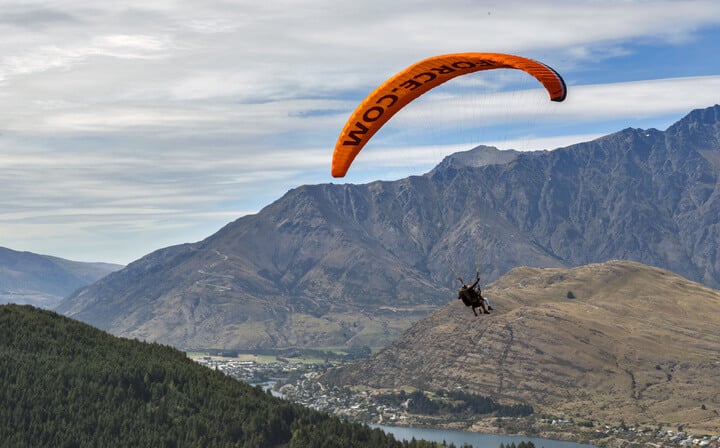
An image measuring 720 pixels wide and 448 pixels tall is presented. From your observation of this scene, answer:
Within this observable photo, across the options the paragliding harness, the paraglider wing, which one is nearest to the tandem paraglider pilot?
the paragliding harness

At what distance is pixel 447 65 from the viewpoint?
8325 cm

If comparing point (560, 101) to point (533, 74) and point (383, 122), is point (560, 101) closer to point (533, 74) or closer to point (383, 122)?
point (533, 74)

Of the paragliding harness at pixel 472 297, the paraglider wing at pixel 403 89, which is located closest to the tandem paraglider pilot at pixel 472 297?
the paragliding harness at pixel 472 297

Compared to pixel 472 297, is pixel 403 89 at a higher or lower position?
higher

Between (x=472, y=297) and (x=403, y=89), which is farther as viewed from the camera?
(x=403, y=89)

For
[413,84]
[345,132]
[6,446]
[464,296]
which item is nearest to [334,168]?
[345,132]

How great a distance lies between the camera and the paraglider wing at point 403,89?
79.6 m

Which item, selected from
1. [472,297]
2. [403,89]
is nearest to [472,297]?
[472,297]

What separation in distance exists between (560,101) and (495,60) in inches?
274

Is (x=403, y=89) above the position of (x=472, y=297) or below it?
above

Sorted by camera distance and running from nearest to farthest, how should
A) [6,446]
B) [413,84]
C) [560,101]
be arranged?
[560,101] → [413,84] → [6,446]

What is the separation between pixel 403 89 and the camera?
283ft

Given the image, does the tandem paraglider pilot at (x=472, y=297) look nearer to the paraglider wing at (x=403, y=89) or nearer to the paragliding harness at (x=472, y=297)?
the paragliding harness at (x=472, y=297)

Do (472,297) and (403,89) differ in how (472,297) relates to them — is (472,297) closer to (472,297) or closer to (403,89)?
(472,297)
